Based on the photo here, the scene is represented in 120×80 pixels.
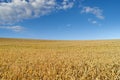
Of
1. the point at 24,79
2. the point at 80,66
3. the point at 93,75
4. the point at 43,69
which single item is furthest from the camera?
the point at 80,66

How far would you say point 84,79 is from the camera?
7.03m

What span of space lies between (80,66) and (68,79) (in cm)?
233

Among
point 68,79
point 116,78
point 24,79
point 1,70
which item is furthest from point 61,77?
point 1,70

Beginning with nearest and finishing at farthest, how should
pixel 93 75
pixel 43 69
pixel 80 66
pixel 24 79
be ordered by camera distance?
1. pixel 24 79
2. pixel 93 75
3. pixel 43 69
4. pixel 80 66

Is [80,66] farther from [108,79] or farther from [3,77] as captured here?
[3,77]

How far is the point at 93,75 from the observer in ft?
24.8

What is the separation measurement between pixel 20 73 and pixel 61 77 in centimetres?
168

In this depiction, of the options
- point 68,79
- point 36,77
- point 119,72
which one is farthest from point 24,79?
point 119,72

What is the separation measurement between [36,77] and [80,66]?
110 inches

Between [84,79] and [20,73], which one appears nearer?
[84,79]

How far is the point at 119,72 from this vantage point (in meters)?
8.00

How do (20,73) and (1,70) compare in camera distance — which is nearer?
(20,73)

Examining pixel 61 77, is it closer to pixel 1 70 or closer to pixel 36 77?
pixel 36 77

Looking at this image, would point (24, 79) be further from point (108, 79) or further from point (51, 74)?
point (108, 79)
